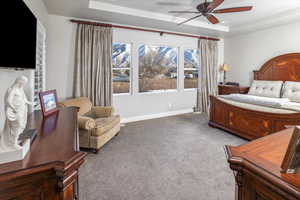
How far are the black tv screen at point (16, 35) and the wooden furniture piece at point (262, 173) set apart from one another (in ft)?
5.34

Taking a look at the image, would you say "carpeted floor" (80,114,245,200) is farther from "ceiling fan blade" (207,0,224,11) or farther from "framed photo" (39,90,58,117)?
"ceiling fan blade" (207,0,224,11)

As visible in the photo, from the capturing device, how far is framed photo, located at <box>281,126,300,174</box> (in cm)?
71

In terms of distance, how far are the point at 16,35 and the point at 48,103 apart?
0.79 metres

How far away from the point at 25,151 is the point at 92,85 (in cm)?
323

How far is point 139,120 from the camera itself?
16.1 feet

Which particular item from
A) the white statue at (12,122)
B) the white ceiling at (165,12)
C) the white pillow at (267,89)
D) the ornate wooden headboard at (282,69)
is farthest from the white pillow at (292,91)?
the white statue at (12,122)

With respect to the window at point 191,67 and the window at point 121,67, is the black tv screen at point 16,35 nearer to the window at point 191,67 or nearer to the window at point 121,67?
the window at point 121,67

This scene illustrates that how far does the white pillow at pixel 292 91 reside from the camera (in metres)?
3.91

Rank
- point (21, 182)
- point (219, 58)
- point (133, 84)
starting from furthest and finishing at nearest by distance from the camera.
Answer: point (219, 58)
point (133, 84)
point (21, 182)

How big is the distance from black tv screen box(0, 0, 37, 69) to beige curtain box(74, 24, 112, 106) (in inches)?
86.6

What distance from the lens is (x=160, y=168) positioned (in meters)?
2.47

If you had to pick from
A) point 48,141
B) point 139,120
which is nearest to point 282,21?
point 139,120

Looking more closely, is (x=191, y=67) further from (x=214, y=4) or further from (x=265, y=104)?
(x=214, y=4)

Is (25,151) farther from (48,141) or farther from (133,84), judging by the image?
(133,84)
